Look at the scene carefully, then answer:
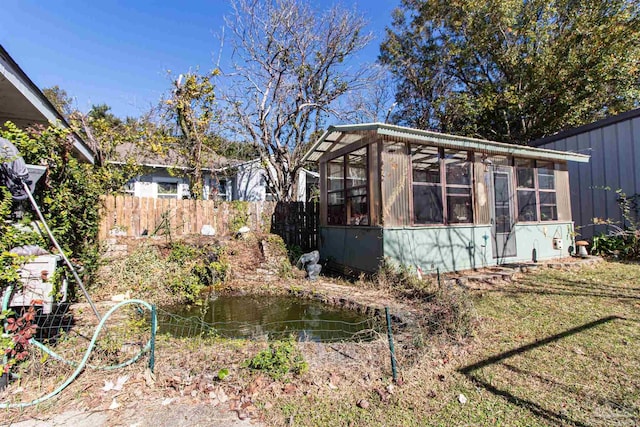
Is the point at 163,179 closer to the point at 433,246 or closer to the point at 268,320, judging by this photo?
the point at 268,320

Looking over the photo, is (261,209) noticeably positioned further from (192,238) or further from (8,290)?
(8,290)


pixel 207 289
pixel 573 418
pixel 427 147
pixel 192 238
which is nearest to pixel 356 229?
pixel 427 147

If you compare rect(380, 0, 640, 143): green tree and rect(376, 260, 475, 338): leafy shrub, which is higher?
rect(380, 0, 640, 143): green tree

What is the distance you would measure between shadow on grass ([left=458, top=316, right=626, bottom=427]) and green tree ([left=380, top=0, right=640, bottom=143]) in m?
12.5

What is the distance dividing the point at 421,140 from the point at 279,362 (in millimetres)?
5610

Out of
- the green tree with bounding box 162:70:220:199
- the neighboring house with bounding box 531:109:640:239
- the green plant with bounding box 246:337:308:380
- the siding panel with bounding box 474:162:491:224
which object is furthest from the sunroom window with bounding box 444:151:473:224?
the green tree with bounding box 162:70:220:199

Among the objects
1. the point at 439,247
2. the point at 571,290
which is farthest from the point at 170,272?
the point at 571,290

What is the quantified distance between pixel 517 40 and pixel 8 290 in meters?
18.0

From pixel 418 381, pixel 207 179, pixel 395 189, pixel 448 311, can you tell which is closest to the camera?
pixel 418 381

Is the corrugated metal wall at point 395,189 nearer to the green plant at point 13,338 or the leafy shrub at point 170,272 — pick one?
the leafy shrub at point 170,272

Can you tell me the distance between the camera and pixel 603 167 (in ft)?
31.4

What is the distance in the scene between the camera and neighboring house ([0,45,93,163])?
114 inches

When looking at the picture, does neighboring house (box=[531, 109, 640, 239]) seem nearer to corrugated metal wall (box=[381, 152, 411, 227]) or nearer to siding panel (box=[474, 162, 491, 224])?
siding panel (box=[474, 162, 491, 224])

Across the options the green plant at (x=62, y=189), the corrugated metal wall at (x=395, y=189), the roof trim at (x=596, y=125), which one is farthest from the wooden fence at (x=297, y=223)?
the roof trim at (x=596, y=125)
